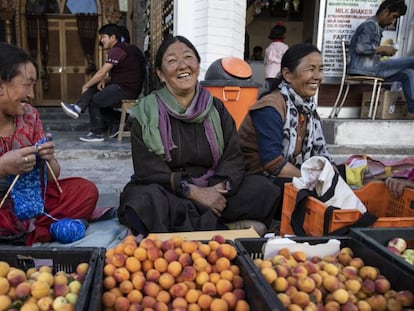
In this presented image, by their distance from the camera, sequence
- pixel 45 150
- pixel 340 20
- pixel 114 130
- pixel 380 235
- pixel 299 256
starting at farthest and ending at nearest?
pixel 114 130 < pixel 340 20 < pixel 45 150 < pixel 380 235 < pixel 299 256

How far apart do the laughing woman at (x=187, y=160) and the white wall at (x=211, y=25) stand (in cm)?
261

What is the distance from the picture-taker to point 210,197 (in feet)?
7.78

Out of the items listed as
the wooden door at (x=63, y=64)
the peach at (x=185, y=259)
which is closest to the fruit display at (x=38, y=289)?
the peach at (x=185, y=259)

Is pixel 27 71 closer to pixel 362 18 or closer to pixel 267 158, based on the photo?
pixel 267 158

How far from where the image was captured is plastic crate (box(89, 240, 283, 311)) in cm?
107

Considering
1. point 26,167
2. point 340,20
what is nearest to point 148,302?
point 26,167

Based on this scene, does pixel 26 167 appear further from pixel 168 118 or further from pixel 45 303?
pixel 45 303

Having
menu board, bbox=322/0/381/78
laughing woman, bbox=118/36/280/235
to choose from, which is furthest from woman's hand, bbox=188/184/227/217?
menu board, bbox=322/0/381/78

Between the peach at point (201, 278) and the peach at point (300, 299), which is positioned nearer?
the peach at point (300, 299)

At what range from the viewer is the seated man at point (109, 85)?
5297mm

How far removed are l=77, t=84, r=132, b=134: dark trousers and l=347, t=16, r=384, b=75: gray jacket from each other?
3200mm

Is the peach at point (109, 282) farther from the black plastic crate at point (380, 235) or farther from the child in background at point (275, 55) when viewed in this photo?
the child in background at point (275, 55)

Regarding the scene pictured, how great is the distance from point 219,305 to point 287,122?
168 centimetres

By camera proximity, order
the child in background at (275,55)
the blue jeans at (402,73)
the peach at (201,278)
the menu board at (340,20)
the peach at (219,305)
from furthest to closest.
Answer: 1. the child in background at (275,55)
2. the menu board at (340,20)
3. the blue jeans at (402,73)
4. the peach at (201,278)
5. the peach at (219,305)
